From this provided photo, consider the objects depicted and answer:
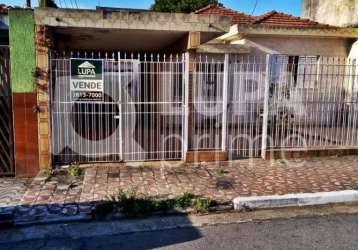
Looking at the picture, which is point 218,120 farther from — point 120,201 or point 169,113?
point 120,201

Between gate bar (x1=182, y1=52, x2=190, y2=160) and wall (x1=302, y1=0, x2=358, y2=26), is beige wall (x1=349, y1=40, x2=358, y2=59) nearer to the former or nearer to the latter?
wall (x1=302, y1=0, x2=358, y2=26)

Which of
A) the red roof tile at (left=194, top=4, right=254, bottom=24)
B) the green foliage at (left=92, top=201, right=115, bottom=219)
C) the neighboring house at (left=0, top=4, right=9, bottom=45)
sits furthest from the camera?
the red roof tile at (left=194, top=4, right=254, bottom=24)

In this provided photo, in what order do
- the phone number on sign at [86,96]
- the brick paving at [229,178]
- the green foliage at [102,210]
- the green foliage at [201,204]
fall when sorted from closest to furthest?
1. the green foliage at [102,210]
2. the green foliage at [201,204]
3. the brick paving at [229,178]
4. the phone number on sign at [86,96]

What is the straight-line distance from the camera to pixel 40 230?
15.2 feet

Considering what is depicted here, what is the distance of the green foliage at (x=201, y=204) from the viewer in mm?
5195

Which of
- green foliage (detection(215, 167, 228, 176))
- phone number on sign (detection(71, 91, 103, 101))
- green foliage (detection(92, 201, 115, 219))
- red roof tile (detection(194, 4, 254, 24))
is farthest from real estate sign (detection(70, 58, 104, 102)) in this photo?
red roof tile (detection(194, 4, 254, 24))

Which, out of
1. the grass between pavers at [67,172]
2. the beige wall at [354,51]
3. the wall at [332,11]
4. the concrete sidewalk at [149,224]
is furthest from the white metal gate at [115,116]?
the wall at [332,11]

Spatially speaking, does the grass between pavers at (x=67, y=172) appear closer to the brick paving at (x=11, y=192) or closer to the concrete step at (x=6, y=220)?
the brick paving at (x=11, y=192)

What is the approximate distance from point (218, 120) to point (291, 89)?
193cm

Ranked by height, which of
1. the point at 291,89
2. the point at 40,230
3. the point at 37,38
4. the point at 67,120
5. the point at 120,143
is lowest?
the point at 40,230

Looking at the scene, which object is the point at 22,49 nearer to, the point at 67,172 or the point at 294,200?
the point at 67,172

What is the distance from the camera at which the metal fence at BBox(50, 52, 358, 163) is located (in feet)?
24.1

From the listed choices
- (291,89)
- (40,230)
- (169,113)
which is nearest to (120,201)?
(40,230)

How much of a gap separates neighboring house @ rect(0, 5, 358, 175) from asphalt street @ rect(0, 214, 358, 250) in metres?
3.18
